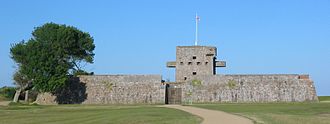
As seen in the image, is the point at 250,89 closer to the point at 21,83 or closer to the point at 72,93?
the point at 72,93

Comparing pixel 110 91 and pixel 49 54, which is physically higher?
pixel 49 54

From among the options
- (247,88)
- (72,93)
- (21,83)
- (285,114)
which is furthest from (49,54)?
(285,114)

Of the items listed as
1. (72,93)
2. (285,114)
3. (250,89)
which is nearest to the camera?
→ (285,114)

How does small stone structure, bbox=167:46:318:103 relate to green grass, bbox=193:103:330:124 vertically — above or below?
Answer: above

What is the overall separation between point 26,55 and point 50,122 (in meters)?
30.7

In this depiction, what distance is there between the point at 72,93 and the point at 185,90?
11737 millimetres

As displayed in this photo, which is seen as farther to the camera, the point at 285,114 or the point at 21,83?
the point at 21,83

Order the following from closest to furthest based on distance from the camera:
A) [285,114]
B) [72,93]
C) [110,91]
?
[285,114], [72,93], [110,91]

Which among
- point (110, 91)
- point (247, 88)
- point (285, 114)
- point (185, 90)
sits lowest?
point (285, 114)

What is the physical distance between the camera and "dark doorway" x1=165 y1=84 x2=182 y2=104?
5262 centimetres

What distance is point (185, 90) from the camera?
5297cm

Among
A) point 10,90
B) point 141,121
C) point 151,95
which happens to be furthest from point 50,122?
point 10,90

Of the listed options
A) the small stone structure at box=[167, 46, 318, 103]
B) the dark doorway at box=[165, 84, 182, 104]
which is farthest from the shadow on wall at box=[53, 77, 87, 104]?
the small stone structure at box=[167, 46, 318, 103]

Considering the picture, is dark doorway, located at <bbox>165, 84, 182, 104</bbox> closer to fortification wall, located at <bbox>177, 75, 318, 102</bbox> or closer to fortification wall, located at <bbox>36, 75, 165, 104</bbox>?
fortification wall, located at <bbox>177, 75, 318, 102</bbox>
